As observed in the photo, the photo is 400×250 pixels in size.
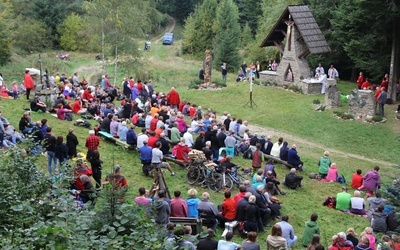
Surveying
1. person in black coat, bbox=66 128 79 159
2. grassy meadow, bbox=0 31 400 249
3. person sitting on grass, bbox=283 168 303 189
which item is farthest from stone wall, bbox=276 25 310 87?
person in black coat, bbox=66 128 79 159

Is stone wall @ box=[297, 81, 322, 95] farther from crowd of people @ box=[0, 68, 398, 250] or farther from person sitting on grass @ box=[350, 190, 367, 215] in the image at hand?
person sitting on grass @ box=[350, 190, 367, 215]

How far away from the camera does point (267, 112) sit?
103ft

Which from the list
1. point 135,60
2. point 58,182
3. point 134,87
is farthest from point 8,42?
point 58,182

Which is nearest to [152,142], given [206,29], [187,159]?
[187,159]

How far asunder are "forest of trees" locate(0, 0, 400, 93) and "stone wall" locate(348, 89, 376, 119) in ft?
14.0

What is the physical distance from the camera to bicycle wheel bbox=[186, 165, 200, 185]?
60.4ft

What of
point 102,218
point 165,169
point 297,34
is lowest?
point 165,169

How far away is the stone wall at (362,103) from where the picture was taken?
29.5m

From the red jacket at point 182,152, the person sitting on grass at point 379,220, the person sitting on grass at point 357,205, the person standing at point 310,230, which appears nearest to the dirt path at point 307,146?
the red jacket at point 182,152

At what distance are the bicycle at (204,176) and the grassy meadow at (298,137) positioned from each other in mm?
300

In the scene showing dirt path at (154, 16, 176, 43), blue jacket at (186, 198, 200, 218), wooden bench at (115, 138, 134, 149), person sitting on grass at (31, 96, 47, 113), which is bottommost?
blue jacket at (186, 198, 200, 218)

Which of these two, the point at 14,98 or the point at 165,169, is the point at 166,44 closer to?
the point at 14,98

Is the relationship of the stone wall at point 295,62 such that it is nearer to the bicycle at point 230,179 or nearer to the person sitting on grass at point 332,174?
the person sitting on grass at point 332,174

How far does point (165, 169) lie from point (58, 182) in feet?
30.0
